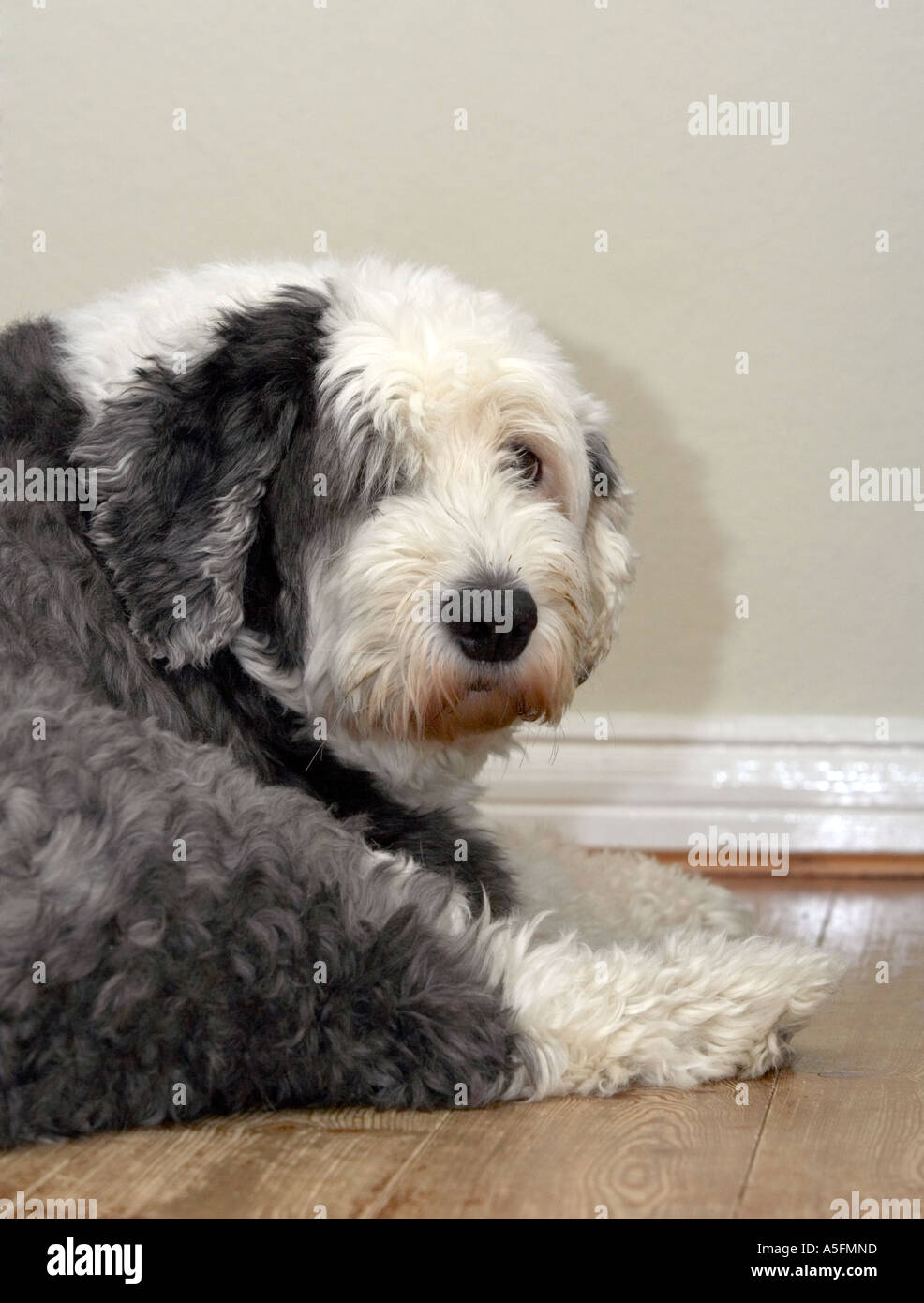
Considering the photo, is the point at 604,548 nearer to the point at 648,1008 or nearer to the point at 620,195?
the point at 648,1008

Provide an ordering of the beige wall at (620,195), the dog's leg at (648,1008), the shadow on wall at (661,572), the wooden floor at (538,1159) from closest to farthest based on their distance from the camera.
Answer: the wooden floor at (538,1159), the dog's leg at (648,1008), the beige wall at (620,195), the shadow on wall at (661,572)

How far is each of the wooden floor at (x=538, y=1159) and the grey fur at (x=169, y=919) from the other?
0.05 metres

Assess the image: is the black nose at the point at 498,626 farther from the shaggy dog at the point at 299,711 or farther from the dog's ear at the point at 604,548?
the dog's ear at the point at 604,548

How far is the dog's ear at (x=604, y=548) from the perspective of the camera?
2.46 meters

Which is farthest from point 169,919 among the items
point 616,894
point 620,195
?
point 620,195

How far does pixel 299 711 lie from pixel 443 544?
1.05 ft

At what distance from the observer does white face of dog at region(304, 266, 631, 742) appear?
2.03 metres

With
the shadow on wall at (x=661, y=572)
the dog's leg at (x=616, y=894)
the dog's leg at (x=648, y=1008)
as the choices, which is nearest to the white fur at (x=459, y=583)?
the dog's leg at (x=648, y=1008)

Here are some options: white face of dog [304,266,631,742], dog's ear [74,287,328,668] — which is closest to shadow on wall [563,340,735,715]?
white face of dog [304,266,631,742]

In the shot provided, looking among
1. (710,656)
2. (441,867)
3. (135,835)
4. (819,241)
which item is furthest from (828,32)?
(135,835)

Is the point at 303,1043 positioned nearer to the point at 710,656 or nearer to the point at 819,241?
the point at 710,656

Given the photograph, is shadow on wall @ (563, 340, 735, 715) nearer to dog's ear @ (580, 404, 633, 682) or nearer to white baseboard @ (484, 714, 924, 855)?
white baseboard @ (484, 714, 924, 855)

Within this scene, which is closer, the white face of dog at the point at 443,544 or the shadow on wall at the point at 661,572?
the white face of dog at the point at 443,544

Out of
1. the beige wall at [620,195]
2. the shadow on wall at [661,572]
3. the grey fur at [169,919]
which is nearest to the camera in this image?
the grey fur at [169,919]
